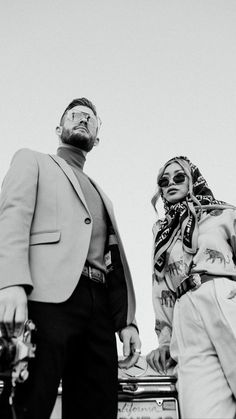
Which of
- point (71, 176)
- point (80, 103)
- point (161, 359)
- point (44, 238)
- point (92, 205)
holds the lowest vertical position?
point (161, 359)

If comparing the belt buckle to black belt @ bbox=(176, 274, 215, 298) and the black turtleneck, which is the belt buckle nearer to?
black belt @ bbox=(176, 274, 215, 298)

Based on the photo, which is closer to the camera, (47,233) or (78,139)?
(47,233)

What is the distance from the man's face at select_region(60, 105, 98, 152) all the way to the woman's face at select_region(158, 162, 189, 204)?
786mm

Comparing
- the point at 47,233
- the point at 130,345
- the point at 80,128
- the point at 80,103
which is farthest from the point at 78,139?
the point at 130,345

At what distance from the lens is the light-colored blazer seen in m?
1.38

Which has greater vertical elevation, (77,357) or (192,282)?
(192,282)

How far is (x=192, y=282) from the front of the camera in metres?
2.22

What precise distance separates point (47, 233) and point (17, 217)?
0.13 m

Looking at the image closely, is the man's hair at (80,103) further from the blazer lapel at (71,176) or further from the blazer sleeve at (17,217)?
the blazer sleeve at (17,217)

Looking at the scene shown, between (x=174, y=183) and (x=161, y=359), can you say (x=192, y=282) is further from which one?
(x=174, y=183)

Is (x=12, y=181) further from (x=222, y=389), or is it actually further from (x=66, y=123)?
(x=222, y=389)

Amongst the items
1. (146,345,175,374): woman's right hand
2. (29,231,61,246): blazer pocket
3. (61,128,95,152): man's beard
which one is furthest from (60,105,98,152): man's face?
(146,345,175,374): woman's right hand

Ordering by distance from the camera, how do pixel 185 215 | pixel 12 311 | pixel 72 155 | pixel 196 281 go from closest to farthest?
pixel 12 311 < pixel 72 155 < pixel 196 281 < pixel 185 215

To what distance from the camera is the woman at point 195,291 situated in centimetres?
186
